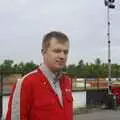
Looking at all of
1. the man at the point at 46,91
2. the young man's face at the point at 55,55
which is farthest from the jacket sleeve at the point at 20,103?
the young man's face at the point at 55,55

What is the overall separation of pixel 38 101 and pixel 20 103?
135 millimetres

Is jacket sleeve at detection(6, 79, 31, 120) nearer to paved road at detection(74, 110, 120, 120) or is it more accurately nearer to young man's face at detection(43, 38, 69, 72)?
young man's face at detection(43, 38, 69, 72)

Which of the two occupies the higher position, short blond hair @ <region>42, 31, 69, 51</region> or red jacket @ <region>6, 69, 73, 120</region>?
short blond hair @ <region>42, 31, 69, 51</region>

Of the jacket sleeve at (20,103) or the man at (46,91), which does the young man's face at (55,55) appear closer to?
the man at (46,91)

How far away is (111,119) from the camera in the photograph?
19125 mm

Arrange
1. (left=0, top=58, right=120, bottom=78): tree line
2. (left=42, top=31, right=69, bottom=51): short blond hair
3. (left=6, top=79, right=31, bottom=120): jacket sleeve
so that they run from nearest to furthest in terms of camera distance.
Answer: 1. (left=6, top=79, right=31, bottom=120): jacket sleeve
2. (left=42, top=31, right=69, bottom=51): short blond hair
3. (left=0, top=58, right=120, bottom=78): tree line

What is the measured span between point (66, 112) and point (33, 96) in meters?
0.31

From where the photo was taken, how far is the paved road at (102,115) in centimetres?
1958

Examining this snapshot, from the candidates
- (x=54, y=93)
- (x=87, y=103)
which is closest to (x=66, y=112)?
(x=54, y=93)

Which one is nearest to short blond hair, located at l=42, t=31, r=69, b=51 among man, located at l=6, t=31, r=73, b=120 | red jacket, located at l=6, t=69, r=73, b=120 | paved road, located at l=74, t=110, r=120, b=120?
man, located at l=6, t=31, r=73, b=120

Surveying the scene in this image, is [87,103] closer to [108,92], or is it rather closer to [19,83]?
[108,92]

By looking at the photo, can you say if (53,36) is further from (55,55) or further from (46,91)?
(46,91)

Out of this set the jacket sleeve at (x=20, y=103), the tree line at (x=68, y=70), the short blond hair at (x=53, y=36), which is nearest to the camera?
the jacket sleeve at (x=20, y=103)

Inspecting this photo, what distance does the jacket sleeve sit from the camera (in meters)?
3.63
